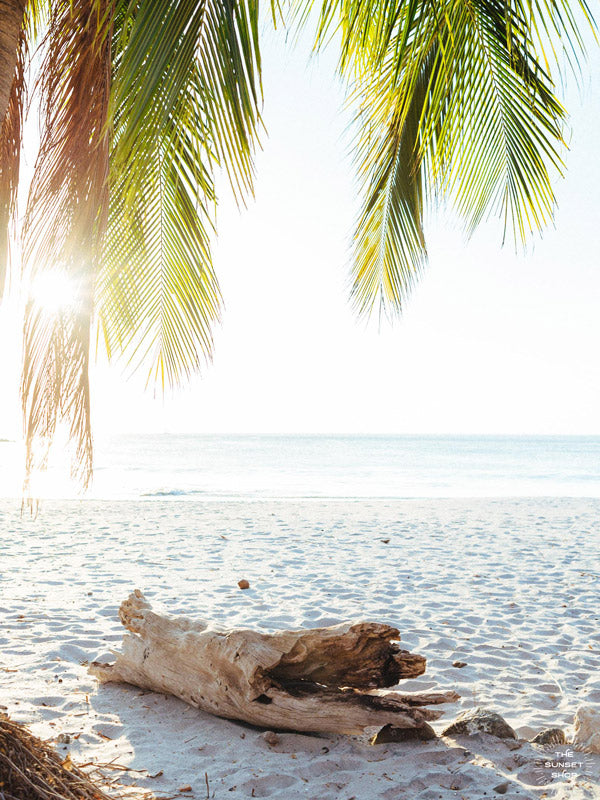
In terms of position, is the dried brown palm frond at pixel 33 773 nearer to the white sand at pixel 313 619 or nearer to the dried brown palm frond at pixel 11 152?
the white sand at pixel 313 619

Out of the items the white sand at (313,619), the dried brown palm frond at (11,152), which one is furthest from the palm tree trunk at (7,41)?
the white sand at (313,619)

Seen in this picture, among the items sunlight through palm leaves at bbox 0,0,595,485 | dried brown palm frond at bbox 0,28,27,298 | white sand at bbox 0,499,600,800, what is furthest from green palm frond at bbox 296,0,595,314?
white sand at bbox 0,499,600,800

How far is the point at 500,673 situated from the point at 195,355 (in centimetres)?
252

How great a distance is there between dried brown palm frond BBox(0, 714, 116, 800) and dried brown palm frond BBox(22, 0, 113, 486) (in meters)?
0.78

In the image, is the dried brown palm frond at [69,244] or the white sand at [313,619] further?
the white sand at [313,619]

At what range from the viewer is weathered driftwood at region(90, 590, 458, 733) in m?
2.56

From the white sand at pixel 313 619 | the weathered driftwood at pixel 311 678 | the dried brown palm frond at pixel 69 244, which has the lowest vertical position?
the white sand at pixel 313 619

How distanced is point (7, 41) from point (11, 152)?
2.92ft

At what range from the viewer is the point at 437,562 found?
6492mm

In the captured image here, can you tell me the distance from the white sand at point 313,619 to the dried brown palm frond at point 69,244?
1.46 m

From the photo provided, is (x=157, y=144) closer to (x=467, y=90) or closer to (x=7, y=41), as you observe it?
(x=7, y=41)

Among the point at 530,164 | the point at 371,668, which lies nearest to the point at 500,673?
the point at 371,668

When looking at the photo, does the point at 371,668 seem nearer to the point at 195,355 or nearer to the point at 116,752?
the point at 116,752

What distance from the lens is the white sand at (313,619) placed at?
239 centimetres
